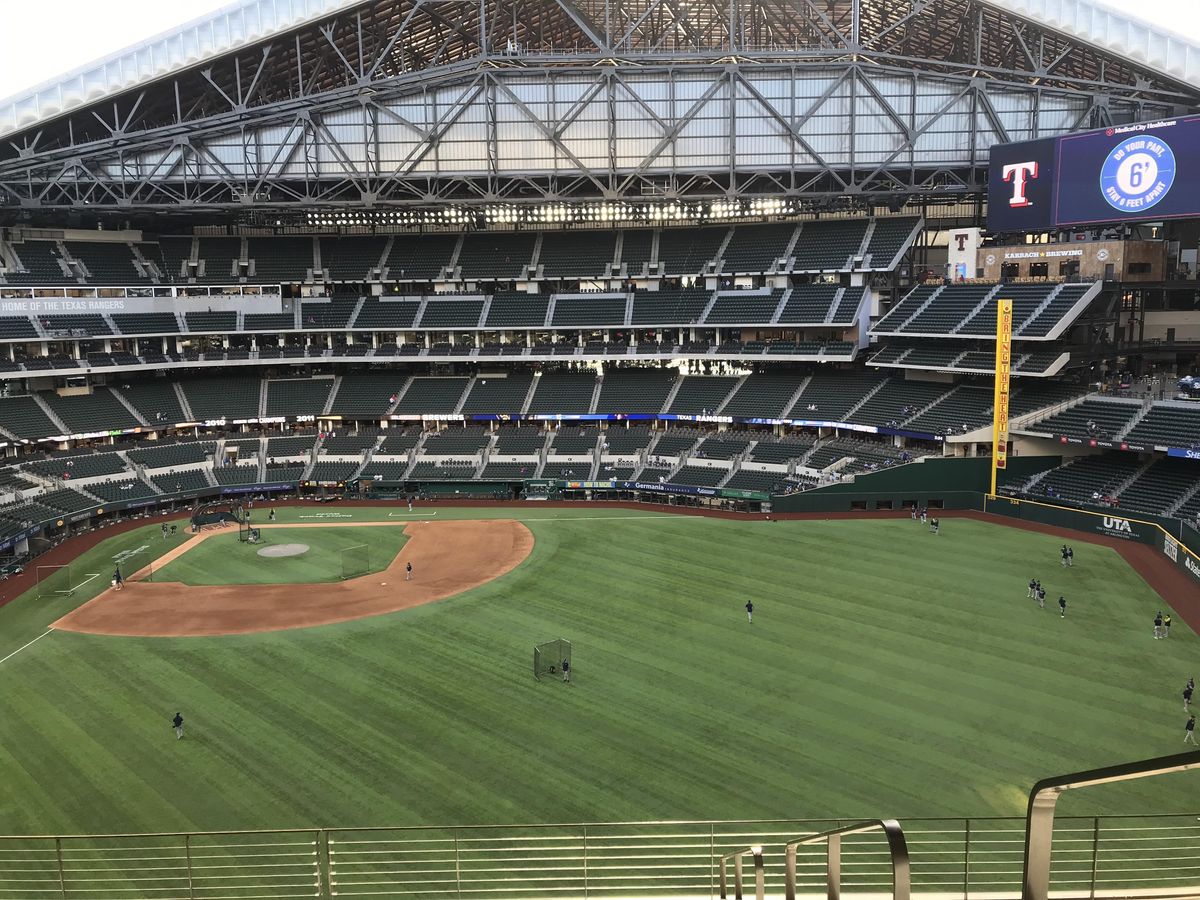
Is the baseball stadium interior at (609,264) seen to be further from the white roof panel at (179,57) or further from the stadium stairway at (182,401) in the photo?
the stadium stairway at (182,401)

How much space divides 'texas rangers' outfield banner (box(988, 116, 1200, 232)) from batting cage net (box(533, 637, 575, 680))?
46136 mm

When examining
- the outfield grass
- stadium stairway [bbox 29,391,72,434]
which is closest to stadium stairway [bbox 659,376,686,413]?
the outfield grass

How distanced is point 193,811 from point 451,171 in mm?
52919

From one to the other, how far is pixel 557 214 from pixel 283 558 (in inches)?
1635

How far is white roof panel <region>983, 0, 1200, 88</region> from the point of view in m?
54.9

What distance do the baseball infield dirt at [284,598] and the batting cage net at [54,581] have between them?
2515 mm

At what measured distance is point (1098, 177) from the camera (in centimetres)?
5559

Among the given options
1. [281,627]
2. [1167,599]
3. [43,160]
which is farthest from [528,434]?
[1167,599]

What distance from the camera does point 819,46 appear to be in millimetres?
65562

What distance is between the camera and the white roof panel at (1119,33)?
54.9m

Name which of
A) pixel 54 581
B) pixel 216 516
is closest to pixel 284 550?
pixel 216 516

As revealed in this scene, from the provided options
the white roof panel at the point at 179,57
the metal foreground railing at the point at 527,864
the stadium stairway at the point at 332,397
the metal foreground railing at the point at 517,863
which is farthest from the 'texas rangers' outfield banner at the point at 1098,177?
the stadium stairway at the point at 332,397

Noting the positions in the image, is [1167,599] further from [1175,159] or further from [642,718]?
[1175,159]

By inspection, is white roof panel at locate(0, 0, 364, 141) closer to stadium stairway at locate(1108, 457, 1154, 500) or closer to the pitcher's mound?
the pitcher's mound
